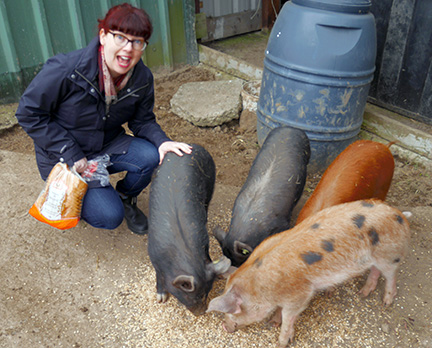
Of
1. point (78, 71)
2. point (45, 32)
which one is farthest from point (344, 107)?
point (45, 32)

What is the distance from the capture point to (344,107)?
12.5 ft

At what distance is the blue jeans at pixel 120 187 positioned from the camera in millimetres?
2938

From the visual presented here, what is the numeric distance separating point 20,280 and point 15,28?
3.20 metres

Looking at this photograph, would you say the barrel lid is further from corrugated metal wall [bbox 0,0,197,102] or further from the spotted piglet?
corrugated metal wall [bbox 0,0,197,102]

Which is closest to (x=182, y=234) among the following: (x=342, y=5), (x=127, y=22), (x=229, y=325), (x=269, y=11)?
(x=229, y=325)

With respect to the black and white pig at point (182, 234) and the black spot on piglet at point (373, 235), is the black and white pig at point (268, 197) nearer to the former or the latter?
the black and white pig at point (182, 234)

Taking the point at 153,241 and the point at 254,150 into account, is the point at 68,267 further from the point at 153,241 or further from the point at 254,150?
the point at 254,150

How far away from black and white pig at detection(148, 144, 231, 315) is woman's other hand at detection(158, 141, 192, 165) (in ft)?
0.12

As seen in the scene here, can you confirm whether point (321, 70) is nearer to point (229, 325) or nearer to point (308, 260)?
point (308, 260)

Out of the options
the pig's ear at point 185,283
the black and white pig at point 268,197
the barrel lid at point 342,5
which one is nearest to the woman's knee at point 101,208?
the black and white pig at point 268,197

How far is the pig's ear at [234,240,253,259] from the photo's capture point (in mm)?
2635

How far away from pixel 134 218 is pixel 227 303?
137 cm

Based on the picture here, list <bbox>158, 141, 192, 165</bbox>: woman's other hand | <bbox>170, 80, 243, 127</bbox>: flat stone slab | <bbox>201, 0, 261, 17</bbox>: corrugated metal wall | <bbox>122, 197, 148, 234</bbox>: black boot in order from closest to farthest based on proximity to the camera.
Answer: <bbox>158, 141, 192, 165</bbox>: woman's other hand < <bbox>122, 197, 148, 234</bbox>: black boot < <bbox>170, 80, 243, 127</bbox>: flat stone slab < <bbox>201, 0, 261, 17</bbox>: corrugated metal wall

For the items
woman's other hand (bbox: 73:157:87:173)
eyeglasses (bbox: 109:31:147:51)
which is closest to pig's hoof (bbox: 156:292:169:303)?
woman's other hand (bbox: 73:157:87:173)
